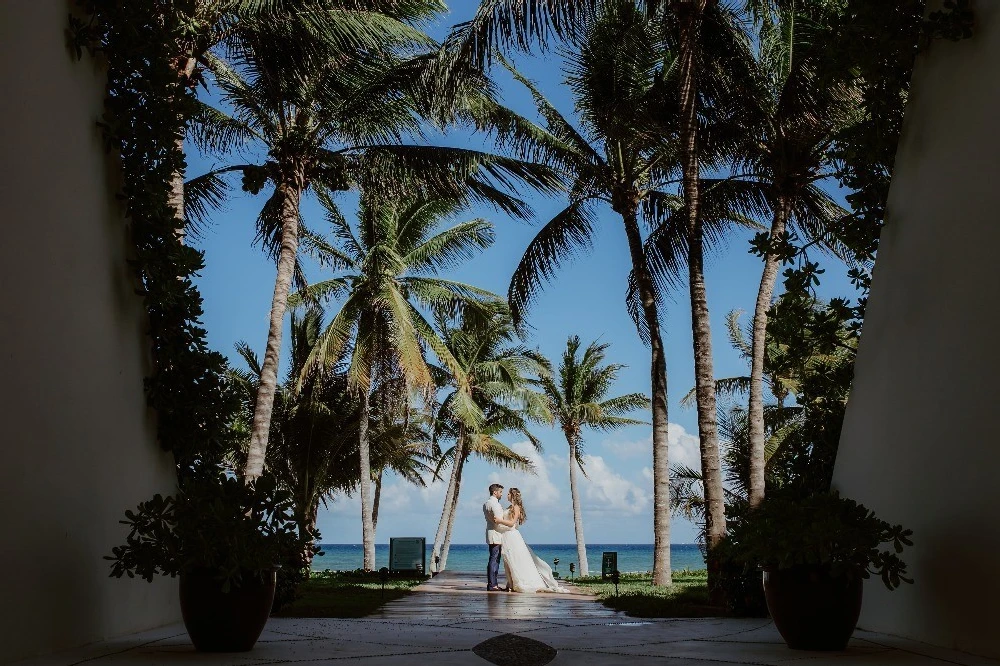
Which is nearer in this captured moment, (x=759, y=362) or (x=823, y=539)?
(x=823, y=539)

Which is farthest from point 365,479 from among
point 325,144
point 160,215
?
point 160,215

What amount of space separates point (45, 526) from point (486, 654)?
2.43 metres

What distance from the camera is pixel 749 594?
862cm

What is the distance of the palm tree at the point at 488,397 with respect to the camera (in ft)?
86.9

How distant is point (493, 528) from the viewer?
13.9m

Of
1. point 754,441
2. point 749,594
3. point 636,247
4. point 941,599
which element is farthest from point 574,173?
point 941,599

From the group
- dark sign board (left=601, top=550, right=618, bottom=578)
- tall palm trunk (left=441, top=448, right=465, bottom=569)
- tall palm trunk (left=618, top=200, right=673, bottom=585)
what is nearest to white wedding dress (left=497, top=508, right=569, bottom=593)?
dark sign board (left=601, top=550, right=618, bottom=578)

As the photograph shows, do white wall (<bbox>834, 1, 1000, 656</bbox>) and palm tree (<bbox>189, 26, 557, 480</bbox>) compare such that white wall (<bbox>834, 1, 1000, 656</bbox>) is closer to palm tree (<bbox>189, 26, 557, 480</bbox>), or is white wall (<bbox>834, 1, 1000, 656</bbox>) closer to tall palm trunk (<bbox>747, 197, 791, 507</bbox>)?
tall palm trunk (<bbox>747, 197, 791, 507</bbox>)

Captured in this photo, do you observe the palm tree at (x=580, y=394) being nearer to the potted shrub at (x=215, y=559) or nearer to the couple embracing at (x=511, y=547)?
the couple embracing at (x=511, y=547)

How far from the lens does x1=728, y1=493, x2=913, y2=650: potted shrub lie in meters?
4.79

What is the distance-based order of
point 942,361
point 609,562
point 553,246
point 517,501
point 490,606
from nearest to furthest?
1. point 942,361
2. point 490,606
3. point 517,501
4. point 553,246
5. point 609,562

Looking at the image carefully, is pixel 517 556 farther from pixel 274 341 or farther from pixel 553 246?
pixel 553 246

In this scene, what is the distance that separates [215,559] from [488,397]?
24.1 m

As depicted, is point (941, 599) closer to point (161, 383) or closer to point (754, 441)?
point (161, 383)
